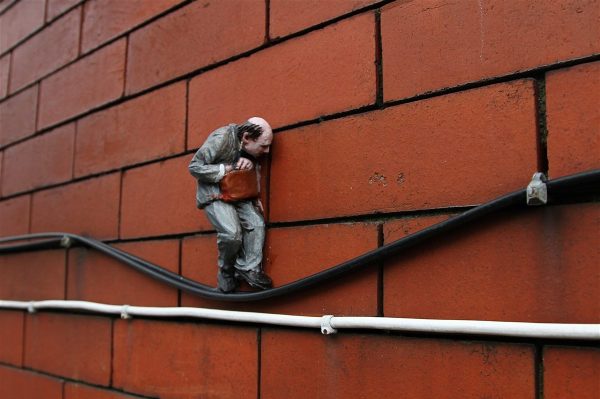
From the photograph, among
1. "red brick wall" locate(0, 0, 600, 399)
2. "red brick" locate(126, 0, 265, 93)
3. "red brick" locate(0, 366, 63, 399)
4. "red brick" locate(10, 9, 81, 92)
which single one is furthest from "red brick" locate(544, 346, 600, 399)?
"red brick" locate(10, 9, 81, 92)

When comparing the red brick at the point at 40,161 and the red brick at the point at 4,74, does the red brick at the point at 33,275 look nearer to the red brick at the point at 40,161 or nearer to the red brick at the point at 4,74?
the red brick at the point at 40,161

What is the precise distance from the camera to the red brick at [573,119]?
176cm

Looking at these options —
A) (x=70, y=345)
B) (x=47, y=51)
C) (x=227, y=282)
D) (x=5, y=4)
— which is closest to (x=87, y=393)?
(x=70, y=345)

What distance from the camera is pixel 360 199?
91.3 inches

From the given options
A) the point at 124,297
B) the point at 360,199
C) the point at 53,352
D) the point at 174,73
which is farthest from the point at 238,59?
the point at 53,352

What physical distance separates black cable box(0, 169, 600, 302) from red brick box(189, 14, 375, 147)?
2.03 ft

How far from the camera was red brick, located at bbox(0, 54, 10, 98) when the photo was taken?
15.9 ft

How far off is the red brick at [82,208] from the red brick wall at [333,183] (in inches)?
0.7

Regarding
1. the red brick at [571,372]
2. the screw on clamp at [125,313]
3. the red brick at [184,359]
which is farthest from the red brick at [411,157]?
the screw on clamp at [125,313]

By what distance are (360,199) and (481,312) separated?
648mm

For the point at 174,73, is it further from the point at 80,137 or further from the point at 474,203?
the point at 474,203

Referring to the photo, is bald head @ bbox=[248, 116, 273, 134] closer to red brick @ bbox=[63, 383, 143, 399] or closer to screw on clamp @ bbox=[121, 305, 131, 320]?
screw on clamp @ bbox=[121, 305, 131, 320]

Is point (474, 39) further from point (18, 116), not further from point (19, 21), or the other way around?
point (19, 21)

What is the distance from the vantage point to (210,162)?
2.67 metres
